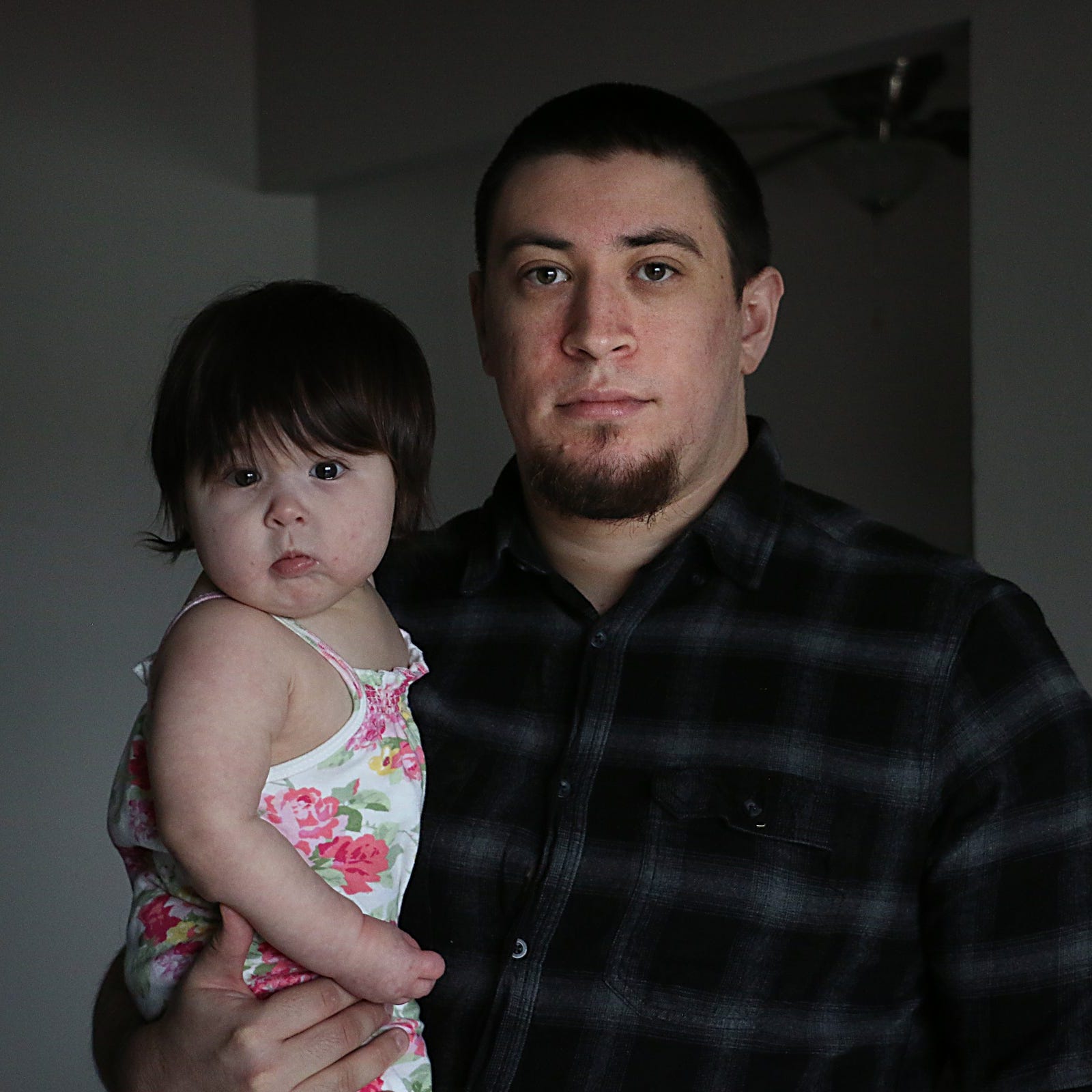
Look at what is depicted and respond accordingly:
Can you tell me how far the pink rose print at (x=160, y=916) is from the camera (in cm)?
142

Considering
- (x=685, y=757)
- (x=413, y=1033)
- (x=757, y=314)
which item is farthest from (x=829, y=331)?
(x=413, y=1033)

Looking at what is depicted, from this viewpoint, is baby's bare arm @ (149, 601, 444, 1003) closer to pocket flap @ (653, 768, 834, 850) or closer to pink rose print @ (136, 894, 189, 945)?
pink rose print @ (136, 894, 189, 945)

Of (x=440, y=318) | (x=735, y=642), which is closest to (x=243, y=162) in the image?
(x=440, y=318)

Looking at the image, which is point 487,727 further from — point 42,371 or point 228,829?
point 42,371

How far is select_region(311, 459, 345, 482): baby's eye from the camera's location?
140cm

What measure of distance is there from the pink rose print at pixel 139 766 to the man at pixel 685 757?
0.65 feet

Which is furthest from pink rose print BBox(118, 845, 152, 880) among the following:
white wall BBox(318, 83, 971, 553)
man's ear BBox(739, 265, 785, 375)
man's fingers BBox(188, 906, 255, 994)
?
white wall BBox(318, 83, 971, 553)

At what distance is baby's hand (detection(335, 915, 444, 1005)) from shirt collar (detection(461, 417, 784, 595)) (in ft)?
1.70

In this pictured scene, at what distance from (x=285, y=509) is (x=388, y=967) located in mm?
461

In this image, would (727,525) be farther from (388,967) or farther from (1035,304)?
(1035,304)

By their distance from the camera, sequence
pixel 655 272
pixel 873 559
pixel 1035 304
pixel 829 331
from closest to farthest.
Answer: pixel 873 559
pixel 655 272
pixel 1035 304
pixel 829 331

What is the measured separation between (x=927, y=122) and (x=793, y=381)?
752 mm

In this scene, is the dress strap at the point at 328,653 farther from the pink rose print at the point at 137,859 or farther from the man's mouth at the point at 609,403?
the man's mouth at the point at 609,403

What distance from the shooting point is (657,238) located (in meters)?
1.69
